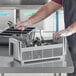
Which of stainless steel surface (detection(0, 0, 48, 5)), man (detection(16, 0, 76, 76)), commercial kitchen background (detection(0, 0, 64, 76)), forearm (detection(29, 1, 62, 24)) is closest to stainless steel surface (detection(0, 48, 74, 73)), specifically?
man (detection(16, 0, 76, 76))

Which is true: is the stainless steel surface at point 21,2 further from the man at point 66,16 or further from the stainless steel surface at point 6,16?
the man at point 66,16

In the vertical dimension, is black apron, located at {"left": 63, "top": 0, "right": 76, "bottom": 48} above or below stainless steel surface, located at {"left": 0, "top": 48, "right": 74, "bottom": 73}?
above

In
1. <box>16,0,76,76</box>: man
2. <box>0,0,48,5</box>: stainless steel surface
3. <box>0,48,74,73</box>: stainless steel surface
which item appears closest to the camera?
<box>0,48,74,73</box>: stainless steel surface

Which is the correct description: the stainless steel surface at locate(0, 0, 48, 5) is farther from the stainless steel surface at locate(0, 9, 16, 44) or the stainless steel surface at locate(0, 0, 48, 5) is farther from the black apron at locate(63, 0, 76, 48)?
the black apron at locate(63, 0, 76, 48)

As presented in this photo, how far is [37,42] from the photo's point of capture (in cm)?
146

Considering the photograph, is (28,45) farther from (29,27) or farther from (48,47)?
(29,27)

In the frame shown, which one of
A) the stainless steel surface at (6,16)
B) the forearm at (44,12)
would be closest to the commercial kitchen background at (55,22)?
the stainless steel surface at (6,16)

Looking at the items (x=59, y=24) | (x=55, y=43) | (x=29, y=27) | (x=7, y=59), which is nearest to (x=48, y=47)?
(x=55, y=43)

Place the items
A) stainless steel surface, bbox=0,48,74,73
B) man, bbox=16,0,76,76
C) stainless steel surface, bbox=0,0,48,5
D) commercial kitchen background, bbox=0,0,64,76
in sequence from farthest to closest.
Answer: stainless steel surface, bbox=0,0,48,5 → commercial kitchen background, bbox=0,0,64,76 → man, bbox=16,0,76,76 → stainless steel surface, bbox=0,48,74,73

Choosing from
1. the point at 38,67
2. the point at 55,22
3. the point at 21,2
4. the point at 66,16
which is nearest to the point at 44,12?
the point at 66,16

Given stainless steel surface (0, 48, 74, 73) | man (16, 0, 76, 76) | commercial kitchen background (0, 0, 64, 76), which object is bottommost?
stainless steel surface (0, 48, 74, 73)

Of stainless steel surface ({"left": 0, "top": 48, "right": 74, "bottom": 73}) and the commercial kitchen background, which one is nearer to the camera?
stainless steel surface ({"left": 0, "top": 48, "right": 74, "bottom": 73})

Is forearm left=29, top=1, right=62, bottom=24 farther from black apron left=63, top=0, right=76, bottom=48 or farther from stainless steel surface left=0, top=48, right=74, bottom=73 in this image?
stainless steel surface left=0, top=48, right=74, bottom=73

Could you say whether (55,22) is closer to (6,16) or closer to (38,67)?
(6,16)
